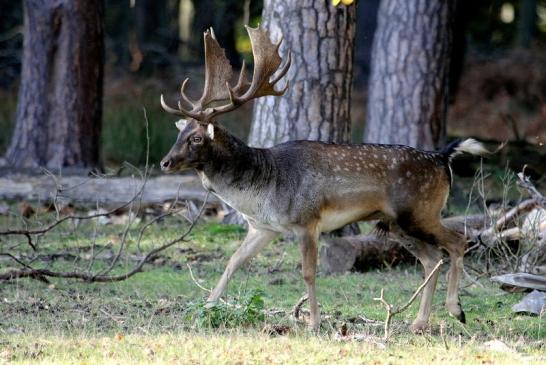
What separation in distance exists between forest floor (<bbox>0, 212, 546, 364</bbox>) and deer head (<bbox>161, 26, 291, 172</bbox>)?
1088mm

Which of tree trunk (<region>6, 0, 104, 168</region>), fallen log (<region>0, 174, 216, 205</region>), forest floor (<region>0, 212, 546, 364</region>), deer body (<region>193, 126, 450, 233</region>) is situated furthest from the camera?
tree trunk (<region>6, 0, 104, 168</region>)

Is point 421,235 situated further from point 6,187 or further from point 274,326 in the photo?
point 6,187

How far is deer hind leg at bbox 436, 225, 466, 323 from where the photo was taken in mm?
8422

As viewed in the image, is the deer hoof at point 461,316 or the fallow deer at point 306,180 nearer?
the fallow deer at point 306,180

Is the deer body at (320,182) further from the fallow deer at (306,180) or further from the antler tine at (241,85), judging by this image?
the antler tine at (241,85)

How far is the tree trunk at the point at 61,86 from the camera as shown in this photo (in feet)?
49.4

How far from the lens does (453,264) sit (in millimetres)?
8602

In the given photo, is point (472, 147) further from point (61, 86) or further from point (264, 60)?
point (61, 86)

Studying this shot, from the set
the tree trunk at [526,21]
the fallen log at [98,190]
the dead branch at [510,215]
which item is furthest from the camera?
the tree trunk at [526,21]

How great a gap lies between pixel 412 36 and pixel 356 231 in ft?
13.0

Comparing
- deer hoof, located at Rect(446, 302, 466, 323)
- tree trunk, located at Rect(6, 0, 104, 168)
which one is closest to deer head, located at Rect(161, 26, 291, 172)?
deer hoof, located at Rect(446, 302, 466, 323)

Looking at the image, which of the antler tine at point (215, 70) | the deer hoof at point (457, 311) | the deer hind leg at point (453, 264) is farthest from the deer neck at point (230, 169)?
the deer hoof at point (457, 311)

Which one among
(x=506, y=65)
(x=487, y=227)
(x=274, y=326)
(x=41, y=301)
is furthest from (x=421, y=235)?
(x=506, y=65)

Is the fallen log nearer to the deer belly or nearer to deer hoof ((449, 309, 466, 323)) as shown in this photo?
the deer belly
